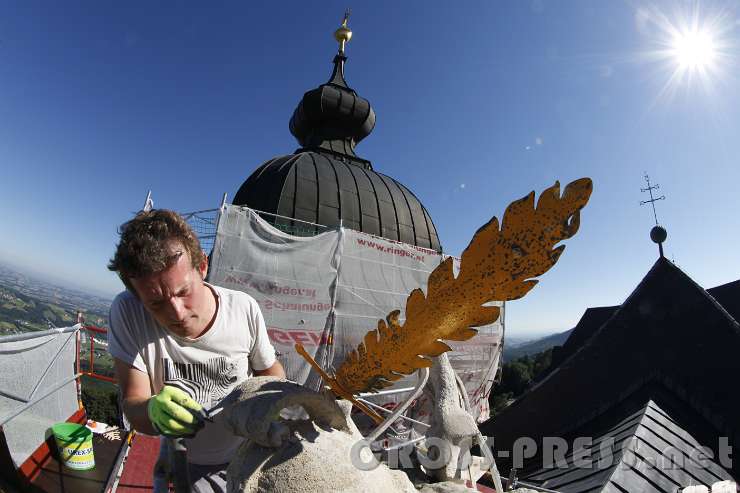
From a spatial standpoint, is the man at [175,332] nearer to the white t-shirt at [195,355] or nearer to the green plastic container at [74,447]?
the white t-shirt at [195,355]

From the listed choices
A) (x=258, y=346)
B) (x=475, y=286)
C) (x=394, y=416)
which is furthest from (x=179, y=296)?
(x=475, y=286)

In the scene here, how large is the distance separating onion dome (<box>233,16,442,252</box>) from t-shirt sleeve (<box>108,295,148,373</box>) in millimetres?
6611

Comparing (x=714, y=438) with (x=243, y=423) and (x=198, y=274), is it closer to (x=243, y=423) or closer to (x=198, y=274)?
(x=243, y=423)

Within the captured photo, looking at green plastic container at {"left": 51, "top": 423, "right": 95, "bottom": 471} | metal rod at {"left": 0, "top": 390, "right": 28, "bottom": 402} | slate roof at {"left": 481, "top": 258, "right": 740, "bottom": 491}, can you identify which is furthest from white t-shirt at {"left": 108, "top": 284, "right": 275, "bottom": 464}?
green plastic container at {"left": 51, "top": 423, "right": 95, "bottom": 471}

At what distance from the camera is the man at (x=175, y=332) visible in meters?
1.42

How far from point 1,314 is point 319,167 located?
60.8 m

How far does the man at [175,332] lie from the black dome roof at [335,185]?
699 centimetres

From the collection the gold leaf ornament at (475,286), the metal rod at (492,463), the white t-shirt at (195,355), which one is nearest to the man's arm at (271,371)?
the white t-shirt at (195,355)

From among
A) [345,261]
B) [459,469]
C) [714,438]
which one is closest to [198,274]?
[459,469]

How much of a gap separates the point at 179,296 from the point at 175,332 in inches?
8.6

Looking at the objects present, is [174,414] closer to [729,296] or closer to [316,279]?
[729,296]

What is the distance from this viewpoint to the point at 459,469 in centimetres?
150

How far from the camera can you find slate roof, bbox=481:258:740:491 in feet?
6.15

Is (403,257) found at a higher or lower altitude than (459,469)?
higher
